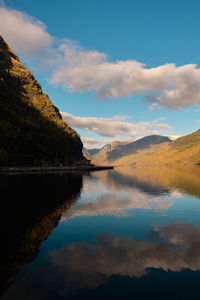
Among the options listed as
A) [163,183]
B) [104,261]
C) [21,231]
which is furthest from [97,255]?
[163,183]

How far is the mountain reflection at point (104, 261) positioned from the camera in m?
12.7

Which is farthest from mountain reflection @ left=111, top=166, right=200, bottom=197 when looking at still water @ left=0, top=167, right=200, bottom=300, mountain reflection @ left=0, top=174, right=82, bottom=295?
mountain reflection @ left=0, top=174, right=82, bottom=295

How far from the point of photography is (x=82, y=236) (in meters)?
22.0

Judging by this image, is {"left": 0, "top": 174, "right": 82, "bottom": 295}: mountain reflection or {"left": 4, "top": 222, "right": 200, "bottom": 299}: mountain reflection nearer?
{"left": 4, "top": 222, "right": 200, "bottom": 299}: mountain reflection

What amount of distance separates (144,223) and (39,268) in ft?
55.0

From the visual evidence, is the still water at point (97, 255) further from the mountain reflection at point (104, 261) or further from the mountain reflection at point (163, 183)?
the mountain reflection at point (163, 183)

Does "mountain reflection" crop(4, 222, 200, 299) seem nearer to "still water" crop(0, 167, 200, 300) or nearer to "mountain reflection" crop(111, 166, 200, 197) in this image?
"still water" crop(0, 167, 200, 300)

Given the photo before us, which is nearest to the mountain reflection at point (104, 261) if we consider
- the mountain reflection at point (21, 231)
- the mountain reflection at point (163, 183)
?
the mountain reflection at point (21, 231)

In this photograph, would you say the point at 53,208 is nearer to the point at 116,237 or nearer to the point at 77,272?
the point at 116,237

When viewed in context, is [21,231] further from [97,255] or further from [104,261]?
[104,261]

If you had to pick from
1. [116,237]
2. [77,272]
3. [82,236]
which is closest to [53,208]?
[82,236]

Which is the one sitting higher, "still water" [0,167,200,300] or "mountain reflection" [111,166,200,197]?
"mountain reflection" [111,166,200,197]

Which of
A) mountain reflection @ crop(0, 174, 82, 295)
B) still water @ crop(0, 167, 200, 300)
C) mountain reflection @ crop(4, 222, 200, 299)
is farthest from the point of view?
mountain reflection @ crop(0, 174, 82, 295)

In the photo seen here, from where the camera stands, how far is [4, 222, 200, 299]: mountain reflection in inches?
501
